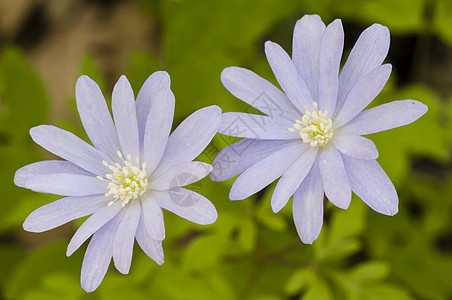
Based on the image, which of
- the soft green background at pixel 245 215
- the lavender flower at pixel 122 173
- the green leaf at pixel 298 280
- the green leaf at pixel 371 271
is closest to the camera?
the lavender flower at pixel 122 173

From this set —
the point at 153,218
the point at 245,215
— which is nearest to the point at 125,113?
the point at 153,218

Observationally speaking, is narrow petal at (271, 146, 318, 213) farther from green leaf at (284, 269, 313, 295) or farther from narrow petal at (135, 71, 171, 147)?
green leaf at (284, 269, 313, 295)

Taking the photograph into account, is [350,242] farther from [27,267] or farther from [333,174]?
[27,267]

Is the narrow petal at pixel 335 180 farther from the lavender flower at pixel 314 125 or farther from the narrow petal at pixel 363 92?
the narrow petal at pixel 363 92

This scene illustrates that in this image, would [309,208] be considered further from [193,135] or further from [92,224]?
[92,224]

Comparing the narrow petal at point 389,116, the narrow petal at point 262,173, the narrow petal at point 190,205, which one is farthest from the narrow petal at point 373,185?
the narrow petal at point 190,205

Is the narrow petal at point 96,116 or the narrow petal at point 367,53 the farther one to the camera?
the narrow petal at point 96,116
